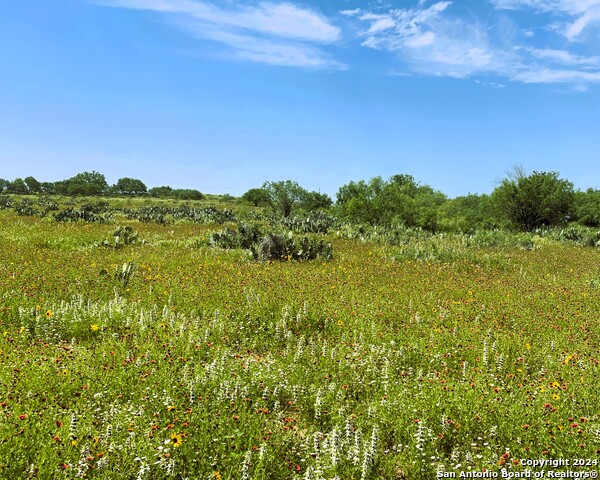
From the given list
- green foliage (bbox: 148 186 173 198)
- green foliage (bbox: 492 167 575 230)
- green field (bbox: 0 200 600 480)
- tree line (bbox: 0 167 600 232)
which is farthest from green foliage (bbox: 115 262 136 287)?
green foliage (bbox: 148 186 173 198)

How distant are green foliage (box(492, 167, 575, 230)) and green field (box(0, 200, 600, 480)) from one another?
3950 centimetres

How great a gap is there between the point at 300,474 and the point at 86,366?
325 cm

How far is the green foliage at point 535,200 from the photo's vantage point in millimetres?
46594

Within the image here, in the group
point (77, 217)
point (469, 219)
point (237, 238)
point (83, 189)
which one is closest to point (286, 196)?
point (469, 219)

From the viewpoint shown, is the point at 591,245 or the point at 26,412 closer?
the point at 26,412

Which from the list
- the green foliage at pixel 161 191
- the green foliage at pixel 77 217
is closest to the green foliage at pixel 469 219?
the green foliage at pixel 77 217

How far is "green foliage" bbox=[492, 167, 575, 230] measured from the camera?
46.6 meters

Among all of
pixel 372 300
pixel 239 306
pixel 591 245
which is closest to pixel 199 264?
pixel 239 306

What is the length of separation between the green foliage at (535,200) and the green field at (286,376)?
3950 cm

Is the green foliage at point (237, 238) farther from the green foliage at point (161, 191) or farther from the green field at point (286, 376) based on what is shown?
the green foliage at point (161, 191)

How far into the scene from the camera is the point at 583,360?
246 inches

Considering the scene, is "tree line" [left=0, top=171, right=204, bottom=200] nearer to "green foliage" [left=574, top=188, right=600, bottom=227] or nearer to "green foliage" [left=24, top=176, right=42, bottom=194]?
"green foliage" [left=24, top=176, right=42, bottom=194]

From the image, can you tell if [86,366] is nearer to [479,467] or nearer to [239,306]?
[239,306]

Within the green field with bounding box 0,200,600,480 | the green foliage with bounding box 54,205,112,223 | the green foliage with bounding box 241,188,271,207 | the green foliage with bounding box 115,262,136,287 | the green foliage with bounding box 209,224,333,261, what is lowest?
the green field with bounding box 0,200,600,480
